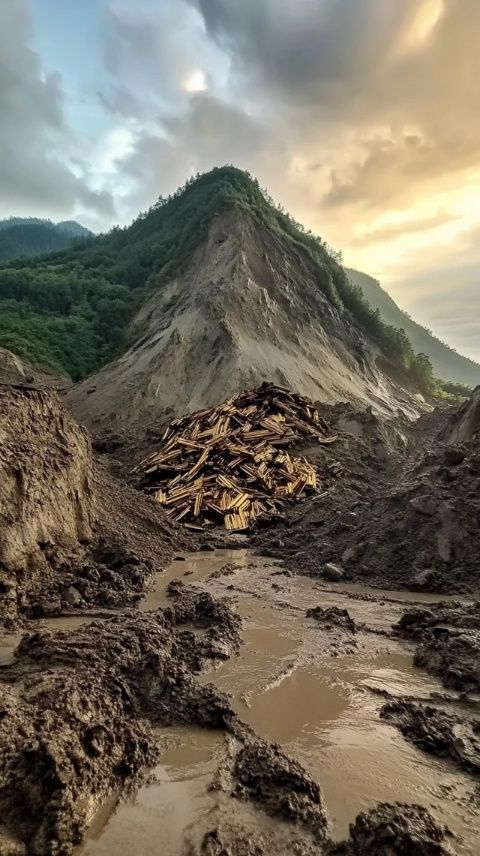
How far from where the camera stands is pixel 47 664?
149 inches

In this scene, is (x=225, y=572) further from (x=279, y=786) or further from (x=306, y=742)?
(x=279, y=786)

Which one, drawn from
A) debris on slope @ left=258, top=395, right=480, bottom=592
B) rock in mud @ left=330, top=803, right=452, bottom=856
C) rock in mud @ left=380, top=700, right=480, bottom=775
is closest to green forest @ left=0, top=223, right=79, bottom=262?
debris on slope @ left=258, top=395, right=480, bottom=592

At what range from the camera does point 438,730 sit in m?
3.37

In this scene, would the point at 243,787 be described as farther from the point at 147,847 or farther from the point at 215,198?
the point at 215,198

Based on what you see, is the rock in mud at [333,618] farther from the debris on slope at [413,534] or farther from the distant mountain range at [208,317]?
the distant mountain range at [208,317]

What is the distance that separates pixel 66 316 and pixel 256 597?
1292 inches

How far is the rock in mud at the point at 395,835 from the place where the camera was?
7.53 feet

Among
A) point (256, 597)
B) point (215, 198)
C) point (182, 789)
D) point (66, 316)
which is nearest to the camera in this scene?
point (182, 789)

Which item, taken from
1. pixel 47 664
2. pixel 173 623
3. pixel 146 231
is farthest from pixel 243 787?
pixel 146 231

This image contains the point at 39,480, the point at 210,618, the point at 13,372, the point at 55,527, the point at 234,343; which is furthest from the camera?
the point at 234,343

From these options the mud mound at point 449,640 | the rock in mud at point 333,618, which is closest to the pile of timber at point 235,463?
the rock in mud at point 333,618

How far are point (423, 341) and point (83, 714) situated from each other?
132 meters

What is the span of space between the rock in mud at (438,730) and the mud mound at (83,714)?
3.75 ft

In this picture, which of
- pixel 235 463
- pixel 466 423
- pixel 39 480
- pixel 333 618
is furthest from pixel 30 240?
pixel 333 618
